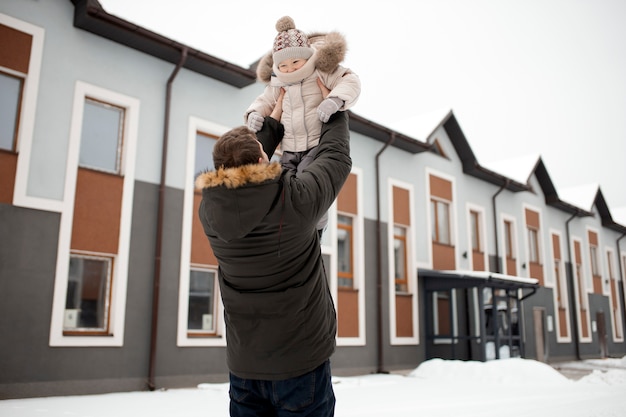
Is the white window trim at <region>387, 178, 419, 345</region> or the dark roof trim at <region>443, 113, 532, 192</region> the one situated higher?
the dark roof trim at <region>443, 113, 532, 192</region>

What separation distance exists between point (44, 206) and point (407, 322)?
31.2 ft

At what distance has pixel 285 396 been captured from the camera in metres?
1.94

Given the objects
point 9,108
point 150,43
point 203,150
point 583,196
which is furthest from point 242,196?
point 583,196

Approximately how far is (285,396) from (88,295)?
781 centimetres

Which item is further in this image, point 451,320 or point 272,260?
point 451,320

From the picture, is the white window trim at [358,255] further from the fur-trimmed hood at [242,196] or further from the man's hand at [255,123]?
the fur-trimmed hood at [242,196]

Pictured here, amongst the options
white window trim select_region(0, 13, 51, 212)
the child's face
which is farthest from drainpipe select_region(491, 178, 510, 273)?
the child's face

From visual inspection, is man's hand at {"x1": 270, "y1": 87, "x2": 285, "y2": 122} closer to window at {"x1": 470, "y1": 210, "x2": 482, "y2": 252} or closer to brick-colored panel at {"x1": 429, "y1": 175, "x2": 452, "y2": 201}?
brick-colored panel at {"x1": 429, "y1": 175, "x2": 452, "y2": 201}

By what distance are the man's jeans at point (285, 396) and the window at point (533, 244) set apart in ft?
66.3

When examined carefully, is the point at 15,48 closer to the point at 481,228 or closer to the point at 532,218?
the point at 481,228

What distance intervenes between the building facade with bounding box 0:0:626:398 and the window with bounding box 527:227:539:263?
6.62 meters

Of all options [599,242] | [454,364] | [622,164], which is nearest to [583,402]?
[454,364]

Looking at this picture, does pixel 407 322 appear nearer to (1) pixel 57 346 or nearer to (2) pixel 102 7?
(1) pixel 57 346

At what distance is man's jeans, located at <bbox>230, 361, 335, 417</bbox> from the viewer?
193 centimetres
